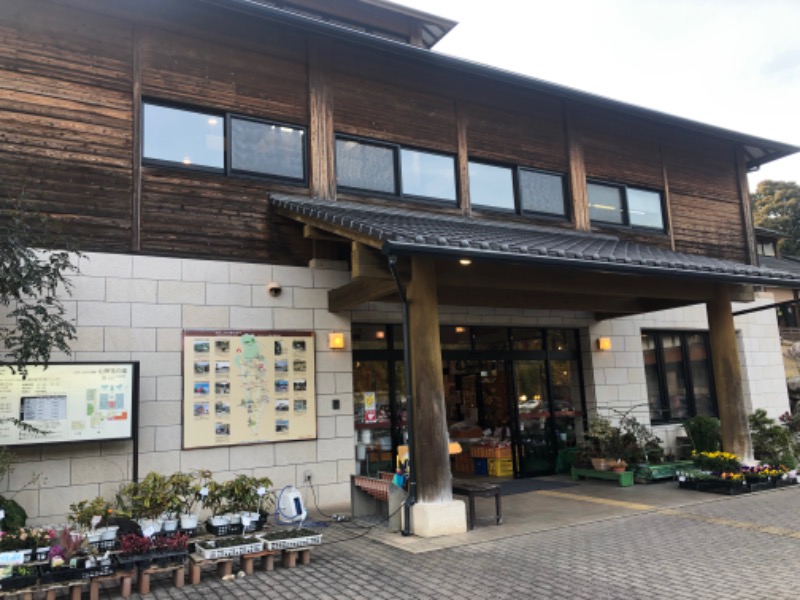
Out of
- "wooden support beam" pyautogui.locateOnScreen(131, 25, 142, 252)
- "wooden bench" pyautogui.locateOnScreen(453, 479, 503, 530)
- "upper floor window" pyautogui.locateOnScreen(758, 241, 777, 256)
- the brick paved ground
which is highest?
"upper floor window" pyautogui.locateOnScreen(758, 241, 777, 256)

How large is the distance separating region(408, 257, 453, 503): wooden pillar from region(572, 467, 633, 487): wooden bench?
4.19 m

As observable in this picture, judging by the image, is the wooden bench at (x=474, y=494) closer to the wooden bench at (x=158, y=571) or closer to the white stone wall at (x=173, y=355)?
the white stone wall at (x=173, y=355)

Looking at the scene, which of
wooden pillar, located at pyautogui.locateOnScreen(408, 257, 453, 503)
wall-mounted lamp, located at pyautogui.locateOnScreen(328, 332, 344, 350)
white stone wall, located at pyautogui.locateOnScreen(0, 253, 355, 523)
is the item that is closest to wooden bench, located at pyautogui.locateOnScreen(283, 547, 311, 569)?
wooden pillar, located at pyautogui.locateOnScreen(408, 257, 453, 503)

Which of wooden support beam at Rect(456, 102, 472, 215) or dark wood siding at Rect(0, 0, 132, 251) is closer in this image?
dark wood siding at Rect(0, 0, 132, 251)

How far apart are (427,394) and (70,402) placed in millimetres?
3894

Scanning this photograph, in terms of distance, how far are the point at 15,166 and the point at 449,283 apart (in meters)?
5.16

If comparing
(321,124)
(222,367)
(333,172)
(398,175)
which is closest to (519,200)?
(398,175)

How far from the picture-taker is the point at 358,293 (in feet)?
26.3

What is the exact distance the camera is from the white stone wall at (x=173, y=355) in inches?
267

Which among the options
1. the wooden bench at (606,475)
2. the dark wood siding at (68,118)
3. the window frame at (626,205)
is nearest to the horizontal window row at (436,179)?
the window frame at (626,205)

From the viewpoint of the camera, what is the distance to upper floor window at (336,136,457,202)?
9.31 metres

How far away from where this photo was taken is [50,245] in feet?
21.4

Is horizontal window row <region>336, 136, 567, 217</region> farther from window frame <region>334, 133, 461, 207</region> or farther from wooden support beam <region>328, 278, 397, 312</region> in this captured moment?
wooden support beam <region>328, 278, 397, 312</region>

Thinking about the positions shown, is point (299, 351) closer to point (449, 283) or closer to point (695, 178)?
point (449, 283)
